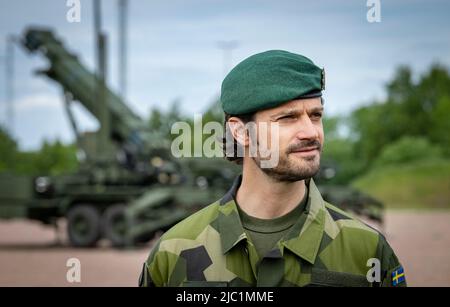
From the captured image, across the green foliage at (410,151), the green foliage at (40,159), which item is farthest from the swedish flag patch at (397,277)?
the green foliage at (410,151)

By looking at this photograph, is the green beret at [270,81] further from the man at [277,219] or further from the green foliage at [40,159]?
the green foliage at [40,159]

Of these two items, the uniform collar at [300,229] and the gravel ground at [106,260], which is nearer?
the uniform collar at [300,229]

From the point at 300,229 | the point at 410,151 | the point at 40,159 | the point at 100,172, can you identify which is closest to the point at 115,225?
the point at 100,172

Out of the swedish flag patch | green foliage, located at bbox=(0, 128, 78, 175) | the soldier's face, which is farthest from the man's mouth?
green foliage, located at bbox=(0, 128, 78, 175)

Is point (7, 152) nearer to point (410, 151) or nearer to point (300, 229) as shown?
point (410, 151)

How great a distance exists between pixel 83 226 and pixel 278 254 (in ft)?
44.3

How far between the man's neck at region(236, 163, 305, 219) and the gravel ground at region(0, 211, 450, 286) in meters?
5.17

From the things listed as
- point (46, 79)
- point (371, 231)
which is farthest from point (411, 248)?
point (371, 231)

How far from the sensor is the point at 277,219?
6.59 feet

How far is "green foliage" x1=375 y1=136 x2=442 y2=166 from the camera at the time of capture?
35.6 meters

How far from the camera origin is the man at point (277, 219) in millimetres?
1944

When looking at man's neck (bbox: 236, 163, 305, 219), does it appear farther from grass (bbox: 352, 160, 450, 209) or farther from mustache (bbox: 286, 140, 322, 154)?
grass (bbox: 352, 160, 450, 209)

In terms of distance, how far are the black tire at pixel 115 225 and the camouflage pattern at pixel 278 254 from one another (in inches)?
480
